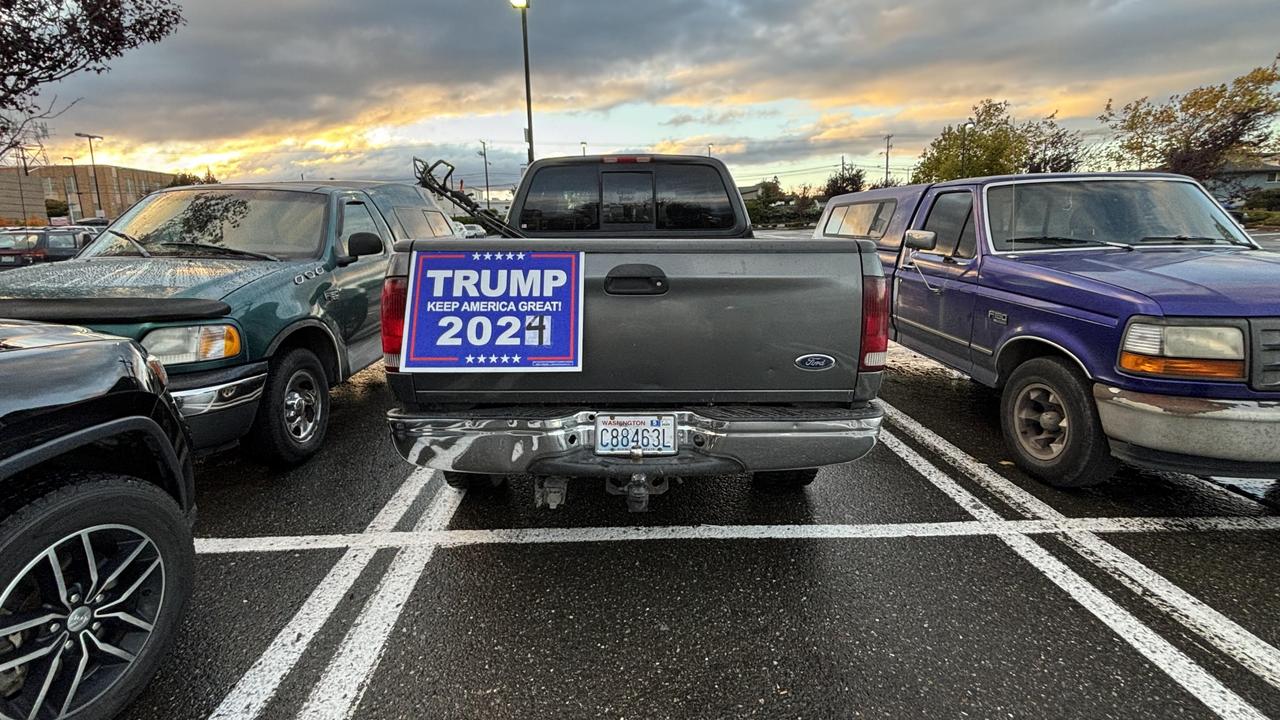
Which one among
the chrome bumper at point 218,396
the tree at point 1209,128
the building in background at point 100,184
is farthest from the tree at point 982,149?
the building in background at point 100,184

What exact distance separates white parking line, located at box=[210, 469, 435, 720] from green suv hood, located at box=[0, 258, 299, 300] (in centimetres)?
172

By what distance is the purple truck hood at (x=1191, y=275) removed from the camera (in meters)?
3.05

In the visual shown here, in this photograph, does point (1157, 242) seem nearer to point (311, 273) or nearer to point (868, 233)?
point (868, 233)

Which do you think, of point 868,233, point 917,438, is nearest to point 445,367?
point 917,438

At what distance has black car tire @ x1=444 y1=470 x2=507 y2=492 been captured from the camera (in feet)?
11.5

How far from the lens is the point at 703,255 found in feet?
8.43

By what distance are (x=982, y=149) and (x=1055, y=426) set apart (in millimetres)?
26968

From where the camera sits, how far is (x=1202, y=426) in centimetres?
302

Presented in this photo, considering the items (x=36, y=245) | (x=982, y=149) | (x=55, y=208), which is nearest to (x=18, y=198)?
(x=55, y=208)

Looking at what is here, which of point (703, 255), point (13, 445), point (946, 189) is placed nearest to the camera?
point (13, 445)

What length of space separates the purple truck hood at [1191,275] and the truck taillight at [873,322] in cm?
163

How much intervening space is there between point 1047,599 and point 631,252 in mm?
2298

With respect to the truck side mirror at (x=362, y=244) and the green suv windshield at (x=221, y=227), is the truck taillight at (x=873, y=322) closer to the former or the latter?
the truck side mirror at (x=362, y=244)

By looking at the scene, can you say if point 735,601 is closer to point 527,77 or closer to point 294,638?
point 294,638
